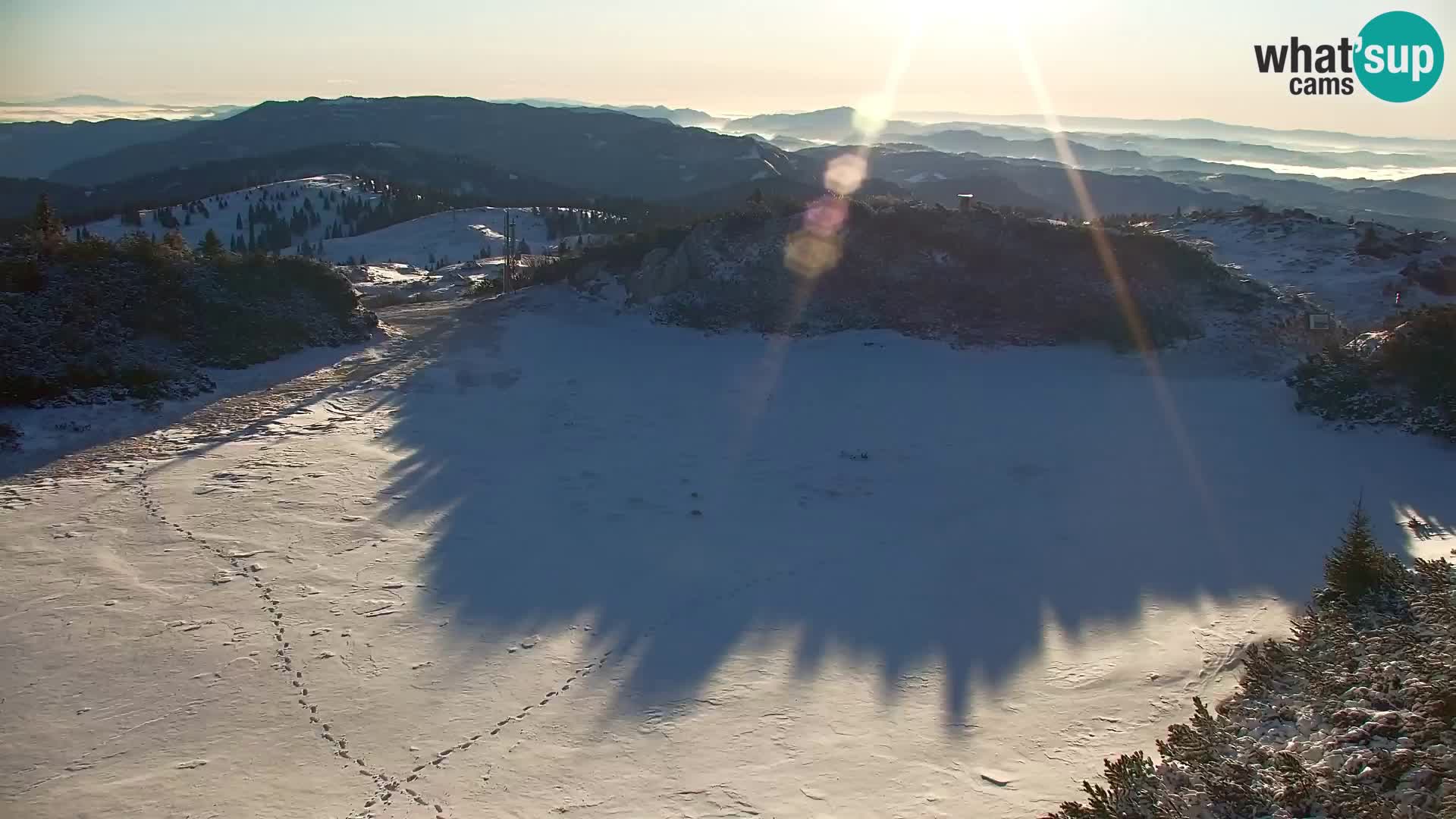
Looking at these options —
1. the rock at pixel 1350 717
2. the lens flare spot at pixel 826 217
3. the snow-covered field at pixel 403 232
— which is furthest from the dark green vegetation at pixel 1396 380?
the snow-covered field at pixel 403 232

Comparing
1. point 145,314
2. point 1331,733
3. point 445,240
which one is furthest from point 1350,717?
point 445,240

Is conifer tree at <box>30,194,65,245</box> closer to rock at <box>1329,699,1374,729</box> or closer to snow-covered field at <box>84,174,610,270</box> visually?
rock at <box>1329,699,1374,729</box>

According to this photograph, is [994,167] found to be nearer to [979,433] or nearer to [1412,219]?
[1412,219]

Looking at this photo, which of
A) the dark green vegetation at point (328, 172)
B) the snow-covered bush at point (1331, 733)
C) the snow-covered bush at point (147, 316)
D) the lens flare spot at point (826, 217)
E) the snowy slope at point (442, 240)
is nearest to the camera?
the snow-covered bush at point (1331, 733)

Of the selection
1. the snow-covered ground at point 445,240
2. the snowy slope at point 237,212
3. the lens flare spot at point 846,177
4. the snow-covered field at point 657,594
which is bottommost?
the snow-covered field at point 657,594

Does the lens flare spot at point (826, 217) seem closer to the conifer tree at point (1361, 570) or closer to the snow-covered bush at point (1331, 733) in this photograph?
the conifer tree at point (1361, 570)

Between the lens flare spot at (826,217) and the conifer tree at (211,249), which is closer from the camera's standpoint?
the conifer tree at (211,249)

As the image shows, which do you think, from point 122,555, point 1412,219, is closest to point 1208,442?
point 122,555

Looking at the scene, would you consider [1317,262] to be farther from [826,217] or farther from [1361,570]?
[1361,570]
